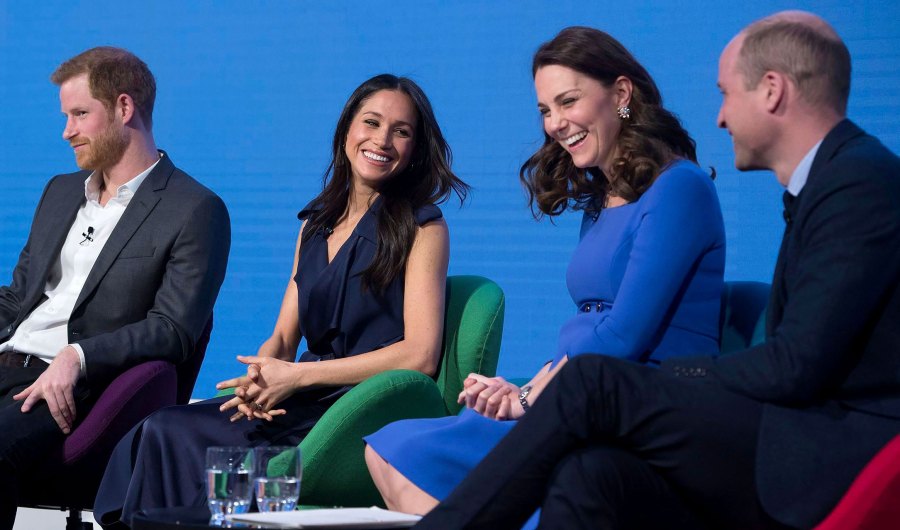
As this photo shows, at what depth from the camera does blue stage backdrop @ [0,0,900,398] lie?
402 cm

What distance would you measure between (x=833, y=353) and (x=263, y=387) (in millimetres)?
1613

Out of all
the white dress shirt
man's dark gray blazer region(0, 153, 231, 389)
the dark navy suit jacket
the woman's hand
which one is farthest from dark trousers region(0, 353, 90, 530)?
the dark navy suit jacket

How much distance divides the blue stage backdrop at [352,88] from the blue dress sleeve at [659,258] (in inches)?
55.8

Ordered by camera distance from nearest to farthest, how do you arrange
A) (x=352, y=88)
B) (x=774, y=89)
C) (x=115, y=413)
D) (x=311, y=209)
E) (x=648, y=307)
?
1. (x=774, y=89)
2. (x=648, y=307)
3. (x=115, y=413)
4. (x=311, y=209)
5. (x=352, y=88)

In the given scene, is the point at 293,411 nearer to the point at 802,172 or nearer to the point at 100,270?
the point at 100,270

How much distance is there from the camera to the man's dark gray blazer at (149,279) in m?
3.32

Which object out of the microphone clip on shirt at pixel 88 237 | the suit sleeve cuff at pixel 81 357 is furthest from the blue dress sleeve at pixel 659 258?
the microphone clip on shirt at pixel 88 237

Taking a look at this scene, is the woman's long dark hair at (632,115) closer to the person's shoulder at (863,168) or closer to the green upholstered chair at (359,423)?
the green upholstered chair at (359,423)

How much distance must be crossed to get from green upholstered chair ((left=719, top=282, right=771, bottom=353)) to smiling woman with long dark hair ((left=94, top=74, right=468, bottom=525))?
807 millimetres

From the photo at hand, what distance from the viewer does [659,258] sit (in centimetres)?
260

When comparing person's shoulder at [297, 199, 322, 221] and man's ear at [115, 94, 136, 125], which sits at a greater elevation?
man's ear at [115, 94, 136, 125]

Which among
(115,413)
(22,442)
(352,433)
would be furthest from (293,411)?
(22,442)

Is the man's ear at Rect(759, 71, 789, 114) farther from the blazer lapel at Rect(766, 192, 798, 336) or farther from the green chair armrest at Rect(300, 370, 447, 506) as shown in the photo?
the green chair armrest at Rect(300, 370, 447, 506)

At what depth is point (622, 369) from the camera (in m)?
2.00
